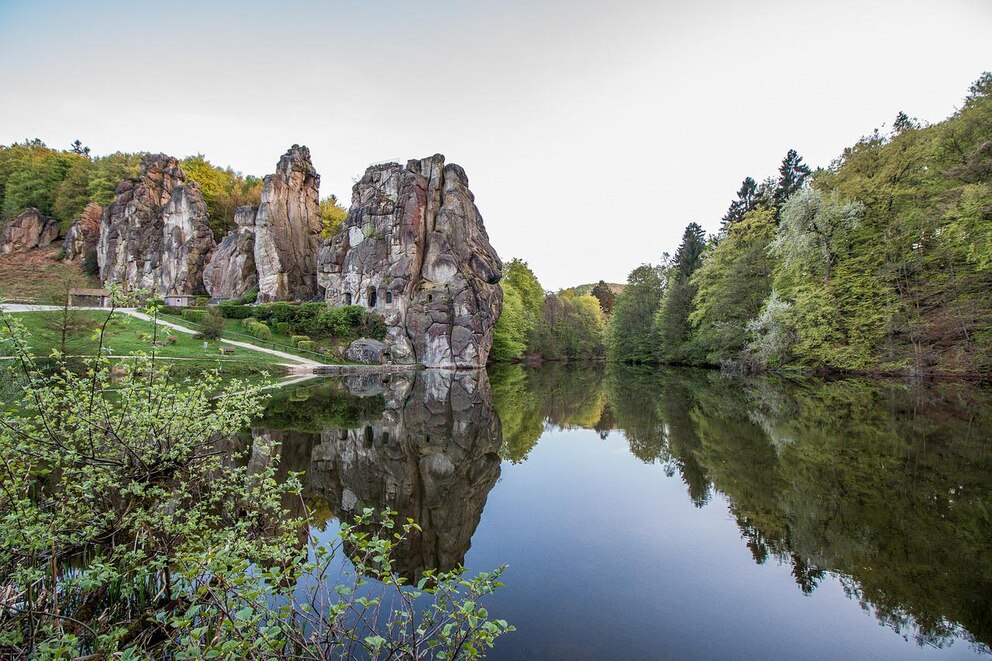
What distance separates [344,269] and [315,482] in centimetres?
4139

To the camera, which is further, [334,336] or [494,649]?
[334,336]

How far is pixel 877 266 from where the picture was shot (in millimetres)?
29688

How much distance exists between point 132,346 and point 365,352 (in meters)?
16.6

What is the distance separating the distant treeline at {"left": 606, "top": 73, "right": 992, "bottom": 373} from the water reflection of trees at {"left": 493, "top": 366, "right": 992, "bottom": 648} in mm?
7513

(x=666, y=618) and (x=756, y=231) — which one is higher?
(x=756, y=231)

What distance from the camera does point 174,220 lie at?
53125 millimetres

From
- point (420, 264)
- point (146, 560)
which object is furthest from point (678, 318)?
point (146, 560)

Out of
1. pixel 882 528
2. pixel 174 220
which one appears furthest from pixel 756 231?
pixel 174 220

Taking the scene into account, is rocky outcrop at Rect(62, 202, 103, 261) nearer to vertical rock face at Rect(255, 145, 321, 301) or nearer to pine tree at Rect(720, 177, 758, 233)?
vertical rock face at Rect(255, 145, 321, 301)

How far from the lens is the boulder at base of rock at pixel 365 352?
132 feet

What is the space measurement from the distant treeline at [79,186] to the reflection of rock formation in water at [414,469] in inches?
2222

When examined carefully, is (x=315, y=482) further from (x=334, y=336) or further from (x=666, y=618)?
(x=334, y=336)

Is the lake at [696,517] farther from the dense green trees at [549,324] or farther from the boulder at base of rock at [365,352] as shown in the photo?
the dense green trees at [549,324]

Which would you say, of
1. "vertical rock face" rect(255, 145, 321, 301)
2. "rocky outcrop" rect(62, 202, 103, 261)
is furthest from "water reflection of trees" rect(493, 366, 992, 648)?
"rocky outcrop" rect(62, 202, 103, 261)
